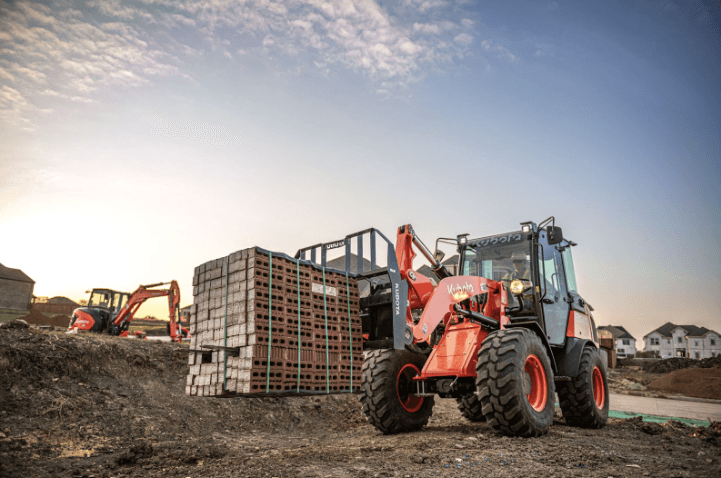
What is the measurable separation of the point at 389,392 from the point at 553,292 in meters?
3.77

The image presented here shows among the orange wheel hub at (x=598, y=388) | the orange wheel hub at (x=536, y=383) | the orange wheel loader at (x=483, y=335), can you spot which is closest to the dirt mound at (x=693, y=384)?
the orange wheel hub at (x=598, y=388)

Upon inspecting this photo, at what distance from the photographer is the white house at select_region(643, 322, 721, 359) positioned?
289 ft

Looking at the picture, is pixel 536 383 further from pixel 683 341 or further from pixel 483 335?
pixel 683 341

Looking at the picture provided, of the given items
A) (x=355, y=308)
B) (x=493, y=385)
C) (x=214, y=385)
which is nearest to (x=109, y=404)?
(x=214, y=385)

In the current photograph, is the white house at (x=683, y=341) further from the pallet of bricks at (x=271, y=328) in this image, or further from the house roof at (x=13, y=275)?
the house roof at (x=13, y=275)

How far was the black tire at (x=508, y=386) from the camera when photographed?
7090 millimetres

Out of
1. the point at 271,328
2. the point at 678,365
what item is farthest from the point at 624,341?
the point at 271,328

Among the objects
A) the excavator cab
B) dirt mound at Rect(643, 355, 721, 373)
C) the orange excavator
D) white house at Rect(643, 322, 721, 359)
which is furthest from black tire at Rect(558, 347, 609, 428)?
white house at Rect(643, 322, 721, 359)

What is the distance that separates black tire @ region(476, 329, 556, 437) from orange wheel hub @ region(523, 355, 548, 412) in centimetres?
14

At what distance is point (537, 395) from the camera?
318 inches

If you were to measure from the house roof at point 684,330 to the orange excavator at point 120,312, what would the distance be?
9638 cm

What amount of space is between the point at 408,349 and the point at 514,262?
2657 millimetres

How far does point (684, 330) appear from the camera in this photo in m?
93.7

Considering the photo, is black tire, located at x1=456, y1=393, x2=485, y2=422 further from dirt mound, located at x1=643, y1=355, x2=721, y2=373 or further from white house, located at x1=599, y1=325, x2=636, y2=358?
white house, located at x1=599, y1=325, x2=636, y2=358
